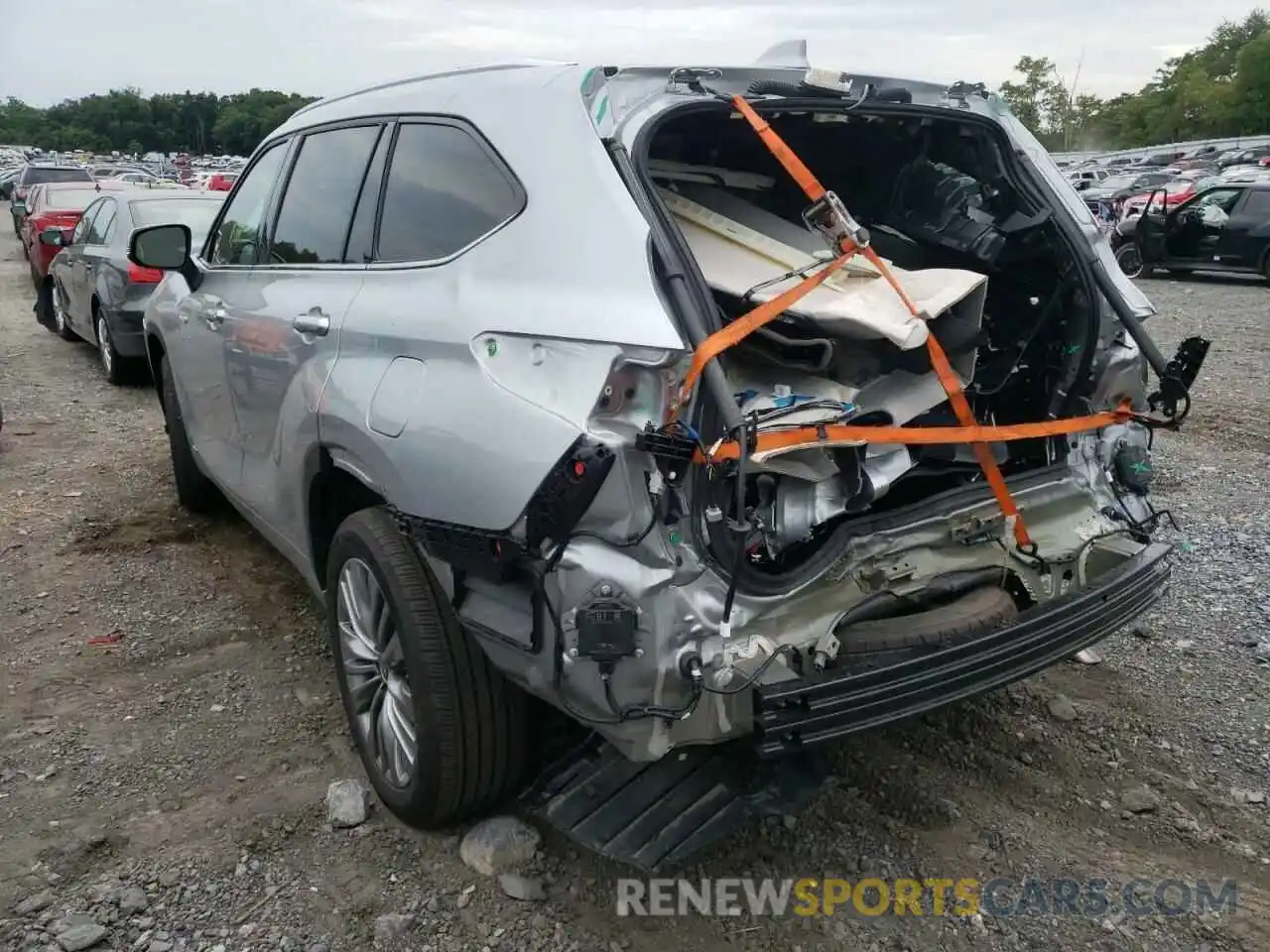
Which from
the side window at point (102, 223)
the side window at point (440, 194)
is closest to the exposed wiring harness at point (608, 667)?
the side window at point (440, 194)

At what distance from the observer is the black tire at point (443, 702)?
2514mm

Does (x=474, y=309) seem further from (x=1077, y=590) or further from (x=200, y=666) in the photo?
(x=200, y=666)

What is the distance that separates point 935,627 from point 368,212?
2.01 metres

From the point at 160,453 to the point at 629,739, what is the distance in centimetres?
525

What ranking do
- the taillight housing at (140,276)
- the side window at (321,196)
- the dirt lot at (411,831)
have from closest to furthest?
the dirt lot at (411,831) < the side window at (321,196) < the taillight housing at (140,276)

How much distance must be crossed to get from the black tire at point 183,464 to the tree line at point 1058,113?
6754cm

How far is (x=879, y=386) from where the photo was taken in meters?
2.78

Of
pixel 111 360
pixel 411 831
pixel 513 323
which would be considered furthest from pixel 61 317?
pixel 513 323

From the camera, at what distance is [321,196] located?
3.42 meters

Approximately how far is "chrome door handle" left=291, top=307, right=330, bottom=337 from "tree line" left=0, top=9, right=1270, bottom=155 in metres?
69.6

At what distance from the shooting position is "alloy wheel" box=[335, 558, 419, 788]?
2744 millimetres

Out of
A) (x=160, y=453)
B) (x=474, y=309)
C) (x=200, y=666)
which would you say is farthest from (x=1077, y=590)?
(x=160, y=453)

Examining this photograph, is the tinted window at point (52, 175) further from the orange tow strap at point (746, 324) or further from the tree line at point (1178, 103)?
the tree line at point (1178, 103)

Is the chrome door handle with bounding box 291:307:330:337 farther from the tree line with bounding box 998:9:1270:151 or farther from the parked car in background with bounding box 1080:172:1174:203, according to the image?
the tree line with bounding box 998:9:1270:151
